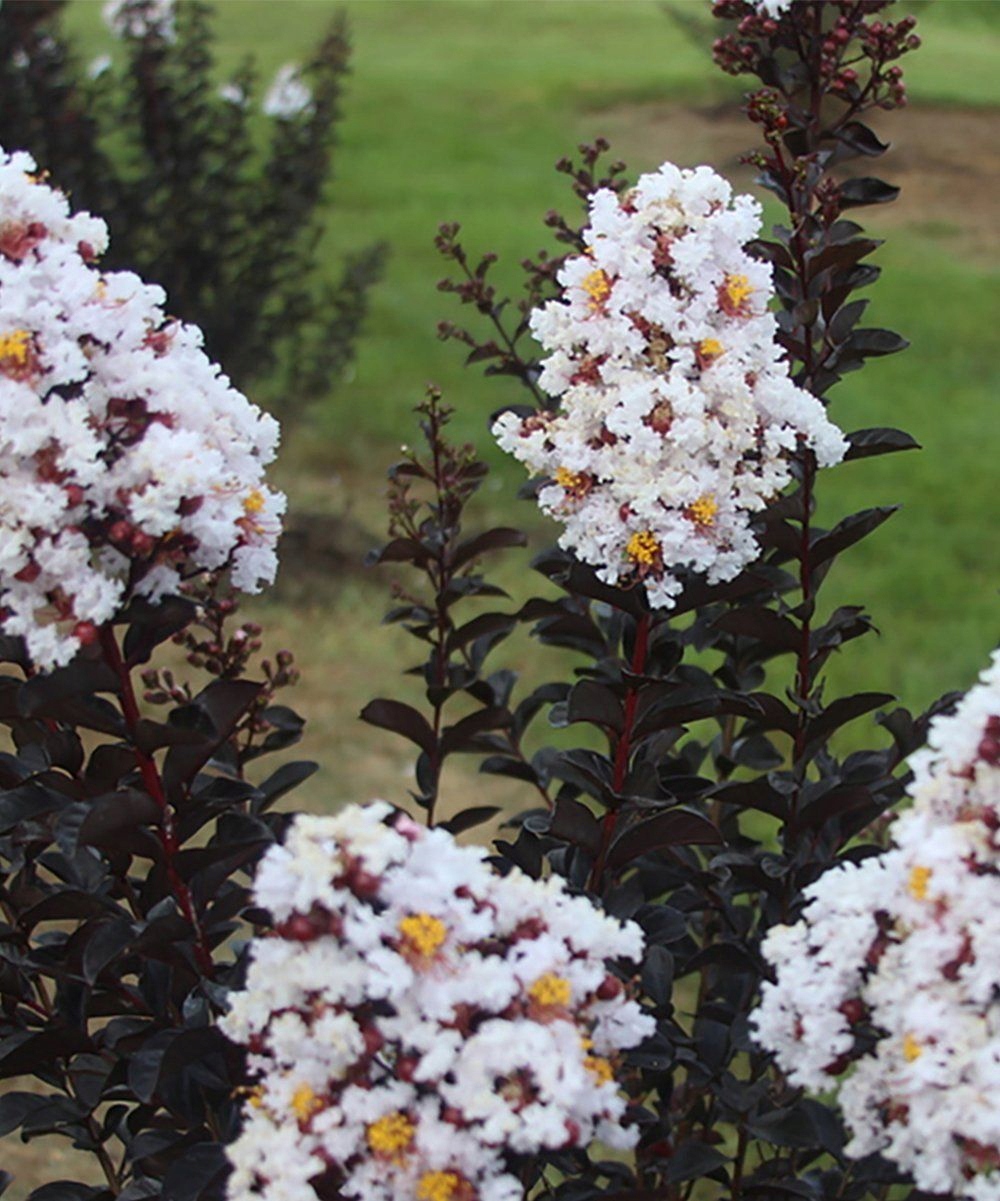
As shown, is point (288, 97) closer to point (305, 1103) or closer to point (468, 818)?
point (468, 818)

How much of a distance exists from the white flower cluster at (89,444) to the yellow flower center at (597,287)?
15.8 inches

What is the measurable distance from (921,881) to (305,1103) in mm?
523

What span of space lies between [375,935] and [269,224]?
541cm

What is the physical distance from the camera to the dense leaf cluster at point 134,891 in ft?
5.36

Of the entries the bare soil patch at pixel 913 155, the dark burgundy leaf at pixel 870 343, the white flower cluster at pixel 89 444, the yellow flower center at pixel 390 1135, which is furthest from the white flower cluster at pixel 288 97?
the yellow flower center at pixel 390 1135

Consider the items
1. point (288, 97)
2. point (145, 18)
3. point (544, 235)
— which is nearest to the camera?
point (145, 18)

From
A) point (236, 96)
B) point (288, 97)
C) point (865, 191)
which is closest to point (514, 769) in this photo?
point (865, 191)

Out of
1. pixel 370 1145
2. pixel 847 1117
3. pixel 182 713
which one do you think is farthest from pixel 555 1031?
pixel 182 713

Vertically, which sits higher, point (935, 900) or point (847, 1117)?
point (935, 900)

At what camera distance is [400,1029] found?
1.28m

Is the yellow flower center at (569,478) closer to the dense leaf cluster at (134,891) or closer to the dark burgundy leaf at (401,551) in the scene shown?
the dense leaf cluster at (134,891)

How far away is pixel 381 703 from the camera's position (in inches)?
83.6

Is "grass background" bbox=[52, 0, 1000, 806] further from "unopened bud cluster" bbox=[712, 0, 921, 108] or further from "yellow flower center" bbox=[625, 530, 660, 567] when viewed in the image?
"yellow flower center" bbox=[625, 530, 660, 567]

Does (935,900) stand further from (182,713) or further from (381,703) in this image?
(381,703)
